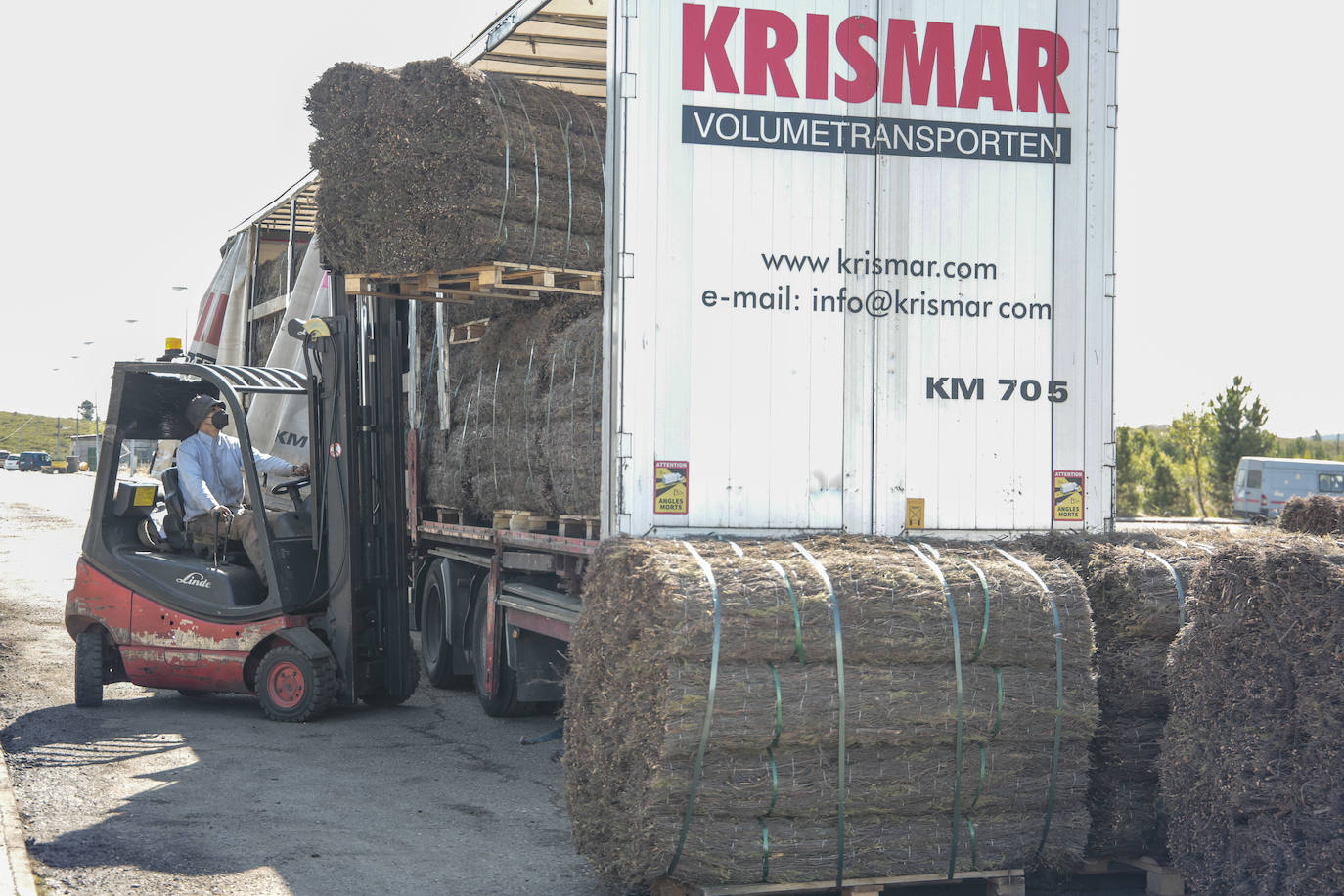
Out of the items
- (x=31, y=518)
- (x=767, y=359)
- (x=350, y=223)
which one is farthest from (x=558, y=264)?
(x=31, y=518)

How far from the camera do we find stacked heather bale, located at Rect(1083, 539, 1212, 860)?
5.76 metres

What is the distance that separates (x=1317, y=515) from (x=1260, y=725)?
414cm

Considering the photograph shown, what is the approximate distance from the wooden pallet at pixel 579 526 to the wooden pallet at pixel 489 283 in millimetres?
1470

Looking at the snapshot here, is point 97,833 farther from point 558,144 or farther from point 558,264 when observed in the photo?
point 558,144

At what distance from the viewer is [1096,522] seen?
23.0ft

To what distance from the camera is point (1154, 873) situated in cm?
566

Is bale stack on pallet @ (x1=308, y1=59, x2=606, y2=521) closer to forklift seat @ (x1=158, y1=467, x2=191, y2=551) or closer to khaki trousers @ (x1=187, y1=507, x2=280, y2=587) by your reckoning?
khaki trousers @ (x1=187, y1=507, x2=280, y2=587)

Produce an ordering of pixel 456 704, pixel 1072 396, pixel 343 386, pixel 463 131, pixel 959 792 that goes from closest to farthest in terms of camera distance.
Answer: pixel 959 792 < pixel 1072 396 < pixel 463 131 < pixel 343 386 < pixel 456 704

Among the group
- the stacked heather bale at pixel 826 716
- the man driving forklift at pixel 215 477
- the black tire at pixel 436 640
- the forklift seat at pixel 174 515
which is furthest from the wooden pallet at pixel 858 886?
the forklift seat at pixel 174 515

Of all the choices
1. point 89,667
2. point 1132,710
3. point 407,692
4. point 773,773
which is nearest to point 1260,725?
point 1132,710

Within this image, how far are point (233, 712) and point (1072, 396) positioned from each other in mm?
6474

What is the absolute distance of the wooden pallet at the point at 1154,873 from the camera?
562 cm

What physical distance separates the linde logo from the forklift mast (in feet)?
13.2

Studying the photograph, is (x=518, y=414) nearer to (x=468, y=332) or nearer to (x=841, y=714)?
(x=468, y=332)
